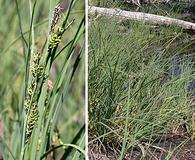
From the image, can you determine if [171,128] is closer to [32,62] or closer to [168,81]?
[168,81]

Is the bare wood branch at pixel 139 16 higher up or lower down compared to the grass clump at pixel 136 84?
higher up

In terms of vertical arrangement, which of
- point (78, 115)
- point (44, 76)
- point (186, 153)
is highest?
point (44, 76)

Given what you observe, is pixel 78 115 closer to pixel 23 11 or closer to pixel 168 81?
pixel 23 11

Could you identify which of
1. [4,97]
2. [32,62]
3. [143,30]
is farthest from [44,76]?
[4,97]

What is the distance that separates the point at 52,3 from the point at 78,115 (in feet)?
1.68

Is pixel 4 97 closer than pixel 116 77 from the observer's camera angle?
No

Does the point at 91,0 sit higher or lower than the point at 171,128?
higher

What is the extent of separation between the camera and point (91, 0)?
703 millimetres

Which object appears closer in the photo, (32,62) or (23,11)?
(32,62)

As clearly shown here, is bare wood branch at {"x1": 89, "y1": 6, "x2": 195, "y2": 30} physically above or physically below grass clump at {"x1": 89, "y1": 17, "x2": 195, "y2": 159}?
above

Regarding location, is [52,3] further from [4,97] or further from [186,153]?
[4,97]

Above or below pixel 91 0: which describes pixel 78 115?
below

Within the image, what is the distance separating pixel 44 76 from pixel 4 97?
0.42 m

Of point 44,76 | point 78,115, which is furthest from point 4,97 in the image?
point 44,76
